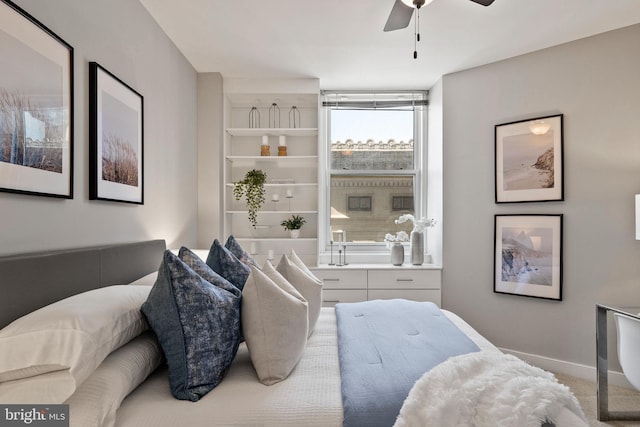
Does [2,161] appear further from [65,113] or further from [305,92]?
[305,92]

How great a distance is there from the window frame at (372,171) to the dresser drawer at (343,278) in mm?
524

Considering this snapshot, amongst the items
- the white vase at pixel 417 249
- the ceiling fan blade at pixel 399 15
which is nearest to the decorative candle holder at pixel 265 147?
the white vase at pixel 417 249

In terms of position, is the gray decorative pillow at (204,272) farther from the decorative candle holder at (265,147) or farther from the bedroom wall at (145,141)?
the decorative candle holder at (265,147)

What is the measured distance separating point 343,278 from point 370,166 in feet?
4.38

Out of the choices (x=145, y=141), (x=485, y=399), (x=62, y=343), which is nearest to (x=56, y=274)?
(x=62, y=343)

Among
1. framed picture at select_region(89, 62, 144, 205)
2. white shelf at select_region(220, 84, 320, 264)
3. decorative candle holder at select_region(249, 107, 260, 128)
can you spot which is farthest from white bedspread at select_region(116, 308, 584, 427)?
decorative candle holder at select_region(249, 107, 260, 128)

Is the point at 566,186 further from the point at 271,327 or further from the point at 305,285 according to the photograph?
the point at 271,327

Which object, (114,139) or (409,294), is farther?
(409,294)

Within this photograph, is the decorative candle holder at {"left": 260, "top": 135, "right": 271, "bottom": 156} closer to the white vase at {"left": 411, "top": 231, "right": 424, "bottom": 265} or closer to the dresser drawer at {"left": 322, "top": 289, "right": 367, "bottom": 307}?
the dresser drawer at {"left": 322, "top": 289, "right": 367, "bottom": 307}

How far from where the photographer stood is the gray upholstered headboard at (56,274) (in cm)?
118

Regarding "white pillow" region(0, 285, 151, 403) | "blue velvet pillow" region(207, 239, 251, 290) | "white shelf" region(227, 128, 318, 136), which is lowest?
"white pillow" region(0, 285, 151, 403)

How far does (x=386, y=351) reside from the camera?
1.55m

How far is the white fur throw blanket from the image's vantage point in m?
0.99

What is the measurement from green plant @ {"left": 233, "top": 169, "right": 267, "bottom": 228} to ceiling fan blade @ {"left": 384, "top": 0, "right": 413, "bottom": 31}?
191 centimetres
